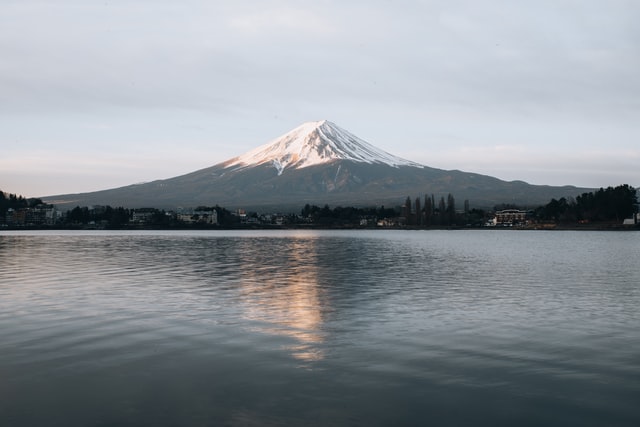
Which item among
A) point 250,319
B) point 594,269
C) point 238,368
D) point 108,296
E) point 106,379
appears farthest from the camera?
point 594,269

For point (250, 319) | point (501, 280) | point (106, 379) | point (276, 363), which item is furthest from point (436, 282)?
point (106, 379)

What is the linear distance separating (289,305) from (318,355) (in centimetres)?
1156

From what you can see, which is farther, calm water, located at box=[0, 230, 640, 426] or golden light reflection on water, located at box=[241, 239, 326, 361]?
golden light reflection on water, located at box=[241, 239, 326, 361]

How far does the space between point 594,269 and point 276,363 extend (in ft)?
149

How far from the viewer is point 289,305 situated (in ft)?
100

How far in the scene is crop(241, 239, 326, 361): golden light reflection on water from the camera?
70.1 ft

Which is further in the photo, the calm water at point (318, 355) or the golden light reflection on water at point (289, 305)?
the golden light reflection on water at point (289, 305)

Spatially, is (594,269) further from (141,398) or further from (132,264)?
(141,398)

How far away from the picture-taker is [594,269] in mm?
55312

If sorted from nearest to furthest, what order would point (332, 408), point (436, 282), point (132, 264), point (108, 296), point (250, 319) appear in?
point (332, 408), point (250, 319), point (108, 296), point (436, 282), point (132, 264)

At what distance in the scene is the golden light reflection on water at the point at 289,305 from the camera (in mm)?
21375

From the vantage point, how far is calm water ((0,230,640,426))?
537 inches

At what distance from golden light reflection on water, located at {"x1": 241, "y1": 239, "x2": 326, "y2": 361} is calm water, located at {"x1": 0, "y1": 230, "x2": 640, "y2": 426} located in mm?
130

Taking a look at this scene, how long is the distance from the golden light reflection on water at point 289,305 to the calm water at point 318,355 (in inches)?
5.1
